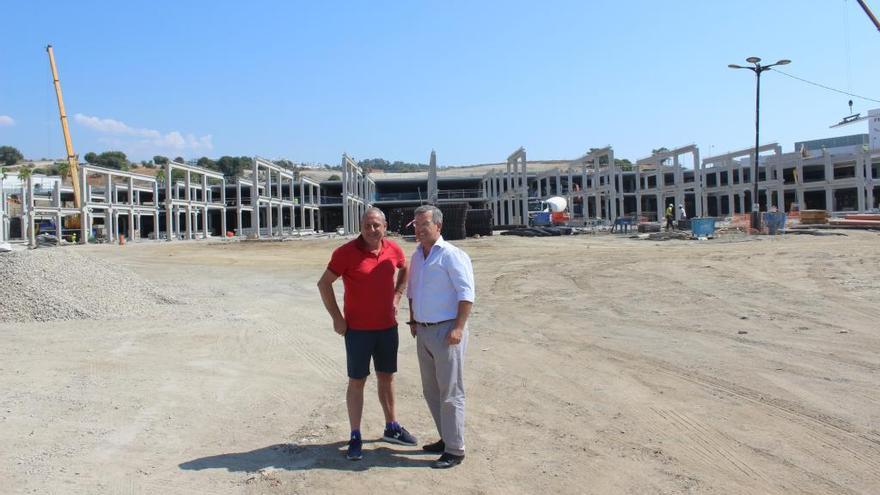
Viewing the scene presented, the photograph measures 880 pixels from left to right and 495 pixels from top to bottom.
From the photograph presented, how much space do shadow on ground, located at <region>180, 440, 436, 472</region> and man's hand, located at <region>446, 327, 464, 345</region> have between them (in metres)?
0.87

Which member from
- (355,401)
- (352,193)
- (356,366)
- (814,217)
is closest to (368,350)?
(356,366)

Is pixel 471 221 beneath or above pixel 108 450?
above

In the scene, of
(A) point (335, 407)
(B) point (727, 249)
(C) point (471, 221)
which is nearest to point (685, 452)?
(A) point (335, 407)

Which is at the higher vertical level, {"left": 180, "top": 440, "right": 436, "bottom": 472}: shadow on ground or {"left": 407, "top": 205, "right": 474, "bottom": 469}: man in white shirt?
{"left": 407, "top": 205, "right": 474, "bottom": 469}: man in white shirt

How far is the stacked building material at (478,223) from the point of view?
38.5m

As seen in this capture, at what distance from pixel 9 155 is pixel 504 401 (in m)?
215

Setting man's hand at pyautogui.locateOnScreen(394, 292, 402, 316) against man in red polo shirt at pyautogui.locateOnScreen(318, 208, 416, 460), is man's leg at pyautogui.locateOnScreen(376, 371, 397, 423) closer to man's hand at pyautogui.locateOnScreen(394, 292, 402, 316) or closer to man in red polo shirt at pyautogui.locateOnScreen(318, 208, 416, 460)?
man in red polo shirt at pyautogui.locateOnScreen(318, 208, 416, 460)

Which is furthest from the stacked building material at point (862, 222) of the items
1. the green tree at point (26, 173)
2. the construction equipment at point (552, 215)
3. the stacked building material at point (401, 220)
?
the green tree at point (26, 173)

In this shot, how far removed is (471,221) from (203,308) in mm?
27674

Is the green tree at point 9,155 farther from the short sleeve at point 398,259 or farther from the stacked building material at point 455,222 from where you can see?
the short sleeve at point 398,259

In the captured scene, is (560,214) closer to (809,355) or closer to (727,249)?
(727,249)

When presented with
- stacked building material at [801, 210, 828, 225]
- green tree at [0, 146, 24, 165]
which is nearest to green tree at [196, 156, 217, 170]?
green tree at [0, 146, 24, 165]

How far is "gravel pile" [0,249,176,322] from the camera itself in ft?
33.8

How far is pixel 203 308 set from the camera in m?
11.7
